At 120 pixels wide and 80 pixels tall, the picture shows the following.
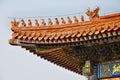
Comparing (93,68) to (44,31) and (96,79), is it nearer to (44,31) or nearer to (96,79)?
(96,79)

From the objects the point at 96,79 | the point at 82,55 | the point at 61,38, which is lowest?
the point at 96,79

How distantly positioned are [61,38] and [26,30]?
4.00 feet

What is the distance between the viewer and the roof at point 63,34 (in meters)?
8.88

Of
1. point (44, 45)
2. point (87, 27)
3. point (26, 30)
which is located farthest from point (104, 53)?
point (26, 30)

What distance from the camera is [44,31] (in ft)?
32.3

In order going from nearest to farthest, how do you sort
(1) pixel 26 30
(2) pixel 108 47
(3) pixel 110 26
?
1. (3) pixel 110 26
2. (2) pixel 108 47
3. (1) pixel 26 30

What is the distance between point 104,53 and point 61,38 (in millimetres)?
1318

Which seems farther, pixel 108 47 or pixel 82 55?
pixel 82 55

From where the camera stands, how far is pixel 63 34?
9.55 metres

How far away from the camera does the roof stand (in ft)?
29.1

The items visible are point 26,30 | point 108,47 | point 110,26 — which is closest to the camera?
point 110,26

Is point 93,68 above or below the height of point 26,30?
below

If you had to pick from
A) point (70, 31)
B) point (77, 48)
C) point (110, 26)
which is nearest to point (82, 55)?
point (77, 48)

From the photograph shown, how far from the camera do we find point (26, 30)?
10.0 m
